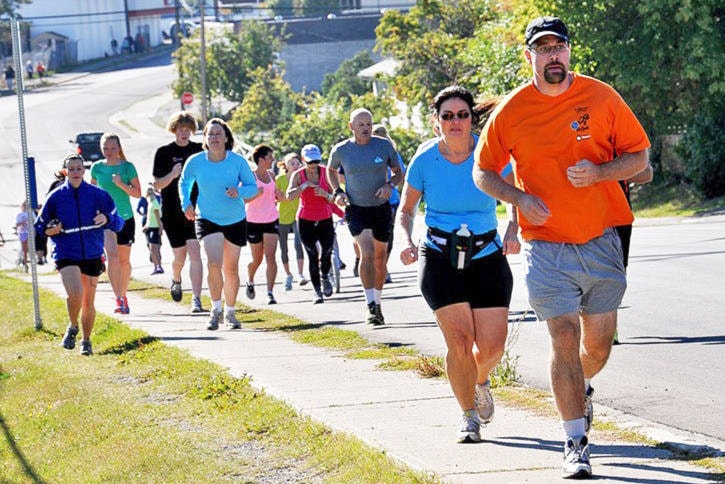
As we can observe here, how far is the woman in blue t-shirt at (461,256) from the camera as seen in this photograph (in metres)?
7.14

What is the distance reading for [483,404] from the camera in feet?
23.9

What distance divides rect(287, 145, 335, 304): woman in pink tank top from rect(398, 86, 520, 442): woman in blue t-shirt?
25.1ft

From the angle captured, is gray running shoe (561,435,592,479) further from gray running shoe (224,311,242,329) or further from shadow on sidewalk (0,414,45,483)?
gray running shoe (224,311,242,329)

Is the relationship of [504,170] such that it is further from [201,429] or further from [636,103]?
[636,103]

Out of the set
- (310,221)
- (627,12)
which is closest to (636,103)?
(627,12)

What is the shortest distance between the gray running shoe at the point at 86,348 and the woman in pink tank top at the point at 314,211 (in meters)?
3.43

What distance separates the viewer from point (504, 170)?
282 inches

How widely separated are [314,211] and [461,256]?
8.32 m

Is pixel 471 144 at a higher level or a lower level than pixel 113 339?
higher

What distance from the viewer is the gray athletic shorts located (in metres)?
6.32

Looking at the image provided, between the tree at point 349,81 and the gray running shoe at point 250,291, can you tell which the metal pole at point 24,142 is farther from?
the tree at point 349,81

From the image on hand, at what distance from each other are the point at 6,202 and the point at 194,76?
1764 centimetres

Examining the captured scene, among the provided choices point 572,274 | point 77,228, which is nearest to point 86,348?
point 77,228

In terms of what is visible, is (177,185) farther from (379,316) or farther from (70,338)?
(379,316)
